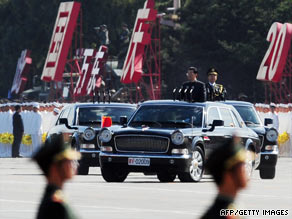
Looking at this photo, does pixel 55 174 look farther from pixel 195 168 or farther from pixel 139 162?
pixel 195 168

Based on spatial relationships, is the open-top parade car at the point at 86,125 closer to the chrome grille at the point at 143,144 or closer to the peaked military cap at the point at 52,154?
the chrome grille at the point at 143,144

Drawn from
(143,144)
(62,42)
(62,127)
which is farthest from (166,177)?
(62,42)

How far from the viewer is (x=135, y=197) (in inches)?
693

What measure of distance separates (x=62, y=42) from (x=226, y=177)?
5962 centimetres

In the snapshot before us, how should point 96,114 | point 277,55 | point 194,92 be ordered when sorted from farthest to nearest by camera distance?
1. point 277,55
2. point 96,114
3. point 194,92

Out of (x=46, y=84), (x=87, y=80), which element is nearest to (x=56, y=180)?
(x=87, y=80)

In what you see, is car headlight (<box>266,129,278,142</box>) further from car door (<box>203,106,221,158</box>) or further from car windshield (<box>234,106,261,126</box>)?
car door (<box>203,106,221,158</box>)

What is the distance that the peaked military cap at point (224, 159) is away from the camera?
5270 mm

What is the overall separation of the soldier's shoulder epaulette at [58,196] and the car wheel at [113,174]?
16.1m

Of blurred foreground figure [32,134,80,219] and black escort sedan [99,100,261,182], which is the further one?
black escort sedan [99,100,261,182]

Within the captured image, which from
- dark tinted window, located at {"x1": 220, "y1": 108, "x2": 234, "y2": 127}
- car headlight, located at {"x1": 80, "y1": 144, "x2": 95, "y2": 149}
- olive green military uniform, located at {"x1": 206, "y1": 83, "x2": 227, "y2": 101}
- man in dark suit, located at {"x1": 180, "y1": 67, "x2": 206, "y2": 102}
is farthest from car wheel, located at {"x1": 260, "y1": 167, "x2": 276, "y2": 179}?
car headlight, located at {"x1": 80, "y1": 144, "x2": 95, "y2": 149}

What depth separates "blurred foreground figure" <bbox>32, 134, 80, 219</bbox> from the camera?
207 inches

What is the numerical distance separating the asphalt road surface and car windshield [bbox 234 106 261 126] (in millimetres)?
1375

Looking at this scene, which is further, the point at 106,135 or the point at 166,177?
the point at 166,177
